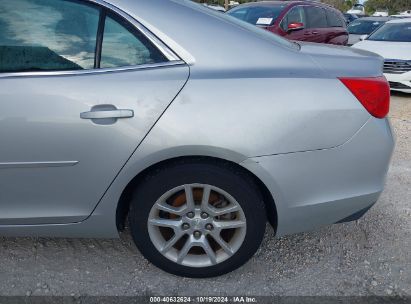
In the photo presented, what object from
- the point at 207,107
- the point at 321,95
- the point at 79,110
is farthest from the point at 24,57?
the point at 321,95

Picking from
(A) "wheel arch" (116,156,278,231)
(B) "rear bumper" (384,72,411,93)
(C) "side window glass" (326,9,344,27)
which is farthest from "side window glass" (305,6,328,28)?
(A) "wheel arch" (116,156,278,231)

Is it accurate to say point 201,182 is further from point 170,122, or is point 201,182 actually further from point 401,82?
point 401,82

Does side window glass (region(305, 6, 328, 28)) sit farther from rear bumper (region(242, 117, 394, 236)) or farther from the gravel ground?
rear bumper (region(242, 117, 394, 236))

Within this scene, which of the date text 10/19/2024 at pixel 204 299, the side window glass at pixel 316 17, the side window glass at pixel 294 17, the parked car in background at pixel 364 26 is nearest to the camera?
the date text 10/19/2024 at pixel 204 299

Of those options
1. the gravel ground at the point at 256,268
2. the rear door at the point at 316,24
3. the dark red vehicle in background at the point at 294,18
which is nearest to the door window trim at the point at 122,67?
the gravel ground at the point at 256,268

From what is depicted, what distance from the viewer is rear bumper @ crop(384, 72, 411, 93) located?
7184mm

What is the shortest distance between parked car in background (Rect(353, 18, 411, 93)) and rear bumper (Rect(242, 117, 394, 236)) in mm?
5545

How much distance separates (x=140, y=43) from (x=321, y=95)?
96 cm

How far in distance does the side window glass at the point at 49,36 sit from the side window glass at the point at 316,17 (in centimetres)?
810

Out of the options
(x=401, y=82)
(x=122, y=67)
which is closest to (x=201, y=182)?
(x=122, y=67)

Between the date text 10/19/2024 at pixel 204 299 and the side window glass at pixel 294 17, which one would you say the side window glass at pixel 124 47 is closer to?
the date text 10/19/2024 at pixel 204 299

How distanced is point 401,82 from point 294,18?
268 centimetres

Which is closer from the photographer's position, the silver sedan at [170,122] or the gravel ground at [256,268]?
the silver sedan at [170,122]

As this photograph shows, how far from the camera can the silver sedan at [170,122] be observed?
2.08 meters
